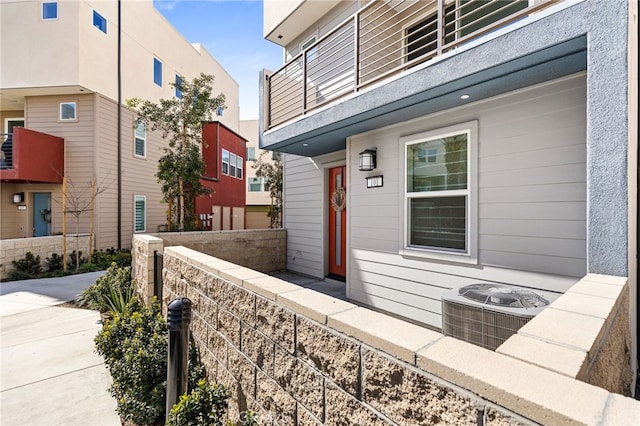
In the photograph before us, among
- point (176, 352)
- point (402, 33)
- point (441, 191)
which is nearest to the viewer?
point (176, 352)

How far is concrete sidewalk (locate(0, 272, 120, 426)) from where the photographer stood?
2.78 m

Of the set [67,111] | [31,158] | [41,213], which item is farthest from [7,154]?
[67,111]

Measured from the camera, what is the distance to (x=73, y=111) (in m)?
10.2

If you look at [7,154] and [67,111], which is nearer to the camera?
[7,154]

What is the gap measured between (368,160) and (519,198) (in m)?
2.03

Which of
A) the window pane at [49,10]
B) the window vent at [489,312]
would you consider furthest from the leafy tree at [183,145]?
the window vent at [489,312]

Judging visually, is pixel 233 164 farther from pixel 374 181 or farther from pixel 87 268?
pixel 374 181

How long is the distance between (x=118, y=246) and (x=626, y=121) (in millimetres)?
12445

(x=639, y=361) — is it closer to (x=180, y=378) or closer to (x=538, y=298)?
(x=538, y=298)

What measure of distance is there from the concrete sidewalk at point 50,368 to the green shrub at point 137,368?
6.9 inches

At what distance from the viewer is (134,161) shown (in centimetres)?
1159

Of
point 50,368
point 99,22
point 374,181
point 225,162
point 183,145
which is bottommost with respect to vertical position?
point 50,368

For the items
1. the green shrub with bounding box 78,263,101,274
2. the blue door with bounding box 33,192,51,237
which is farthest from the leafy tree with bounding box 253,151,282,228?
the blue door with bounding box 33,192,51,237

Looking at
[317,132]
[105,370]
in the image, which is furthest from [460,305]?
[105,370]
